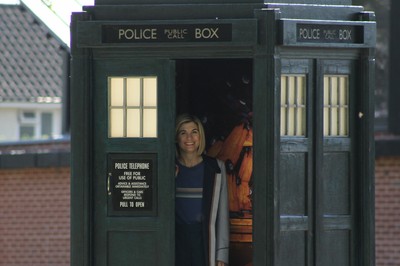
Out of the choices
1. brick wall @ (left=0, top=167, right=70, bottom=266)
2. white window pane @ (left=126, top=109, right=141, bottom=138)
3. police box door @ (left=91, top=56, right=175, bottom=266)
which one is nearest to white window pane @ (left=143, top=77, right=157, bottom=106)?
police box door @ (left=91, top=56, right=175, bottom=266)

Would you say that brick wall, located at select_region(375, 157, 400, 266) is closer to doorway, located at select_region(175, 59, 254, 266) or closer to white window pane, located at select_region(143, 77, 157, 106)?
doorway, located at select_region(175, 59, 254, 266)

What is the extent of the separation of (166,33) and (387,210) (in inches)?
350

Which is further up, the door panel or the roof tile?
the roof tile

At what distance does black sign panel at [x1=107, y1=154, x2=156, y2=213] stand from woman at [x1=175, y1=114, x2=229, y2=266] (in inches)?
18.5

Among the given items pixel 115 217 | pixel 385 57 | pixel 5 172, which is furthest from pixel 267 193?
pixel 5 172

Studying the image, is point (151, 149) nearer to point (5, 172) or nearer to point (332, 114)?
point (332, 114)

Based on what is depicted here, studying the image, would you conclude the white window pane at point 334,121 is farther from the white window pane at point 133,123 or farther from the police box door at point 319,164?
the white window pane at point 133,123

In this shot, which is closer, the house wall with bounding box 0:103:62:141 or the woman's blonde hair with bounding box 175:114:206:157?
the woman's blonde hair with bounding box 175:114:206:157

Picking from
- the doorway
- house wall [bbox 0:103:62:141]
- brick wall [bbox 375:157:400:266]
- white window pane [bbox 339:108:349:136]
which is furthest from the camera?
house wall [bbox 0:103:62:141]

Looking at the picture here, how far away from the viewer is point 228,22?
8.84 meters

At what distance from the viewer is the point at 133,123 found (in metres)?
9.13

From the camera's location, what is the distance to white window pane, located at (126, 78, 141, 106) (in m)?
9.12

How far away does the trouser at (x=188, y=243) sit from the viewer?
31.2 ft

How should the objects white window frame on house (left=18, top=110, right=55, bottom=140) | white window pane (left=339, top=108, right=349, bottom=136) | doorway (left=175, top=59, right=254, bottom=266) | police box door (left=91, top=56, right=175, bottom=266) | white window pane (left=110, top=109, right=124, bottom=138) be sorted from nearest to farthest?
police box door (left=91, top=56, right=175, bottom=266) < white window pane (left=110, top=109, right=124, bottom=138) < white window pane (left=339, top=108, right=349, bottom=136) < doorway (left=175, top=59, right=254, bottom=266) < white window frame on house (left=18, top=110, right=55, bottom=140)
